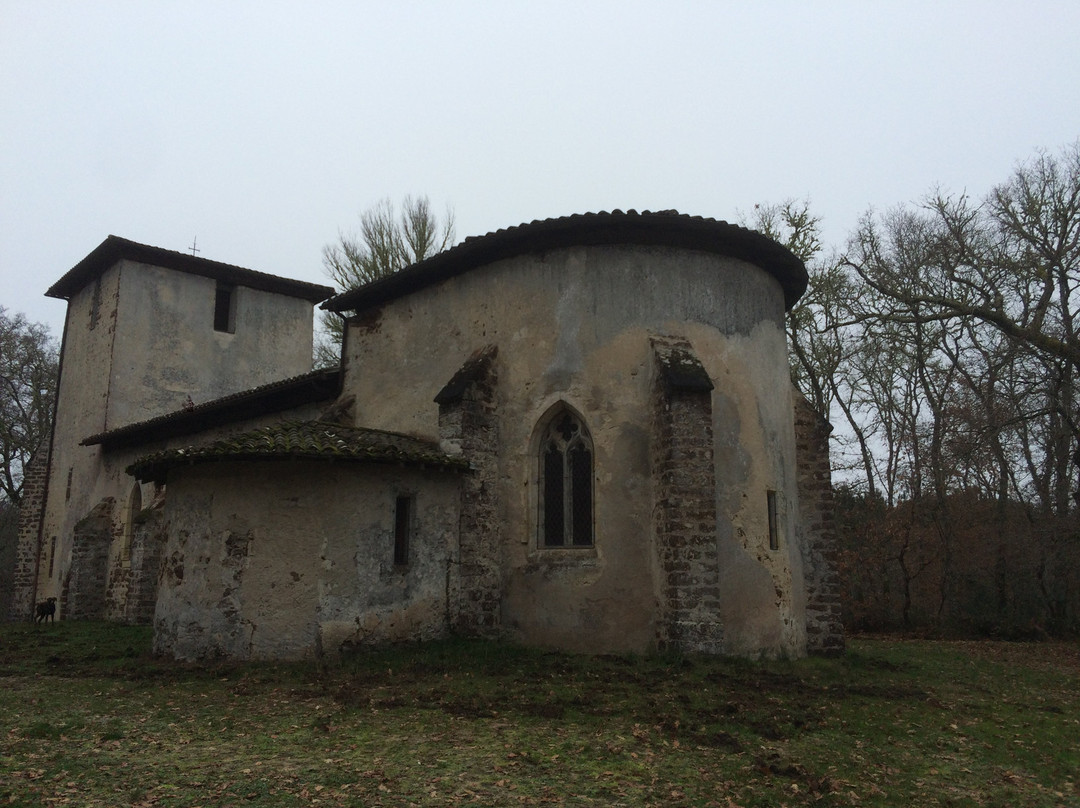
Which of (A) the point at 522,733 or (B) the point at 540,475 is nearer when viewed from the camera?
(A) the point at 522,733

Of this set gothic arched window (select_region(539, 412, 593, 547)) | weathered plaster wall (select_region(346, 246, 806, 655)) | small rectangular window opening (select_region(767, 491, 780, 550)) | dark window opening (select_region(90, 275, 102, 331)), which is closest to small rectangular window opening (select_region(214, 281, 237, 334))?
dark window opening (select_region(90, 275, 102, 331))

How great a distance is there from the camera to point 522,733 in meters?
7.39

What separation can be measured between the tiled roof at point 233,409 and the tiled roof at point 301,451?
4.09 m

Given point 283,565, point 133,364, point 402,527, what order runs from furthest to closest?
point 133,364
point 402,527
point 283,565

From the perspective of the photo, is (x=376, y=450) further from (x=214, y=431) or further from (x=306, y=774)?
(x=214, y=431)

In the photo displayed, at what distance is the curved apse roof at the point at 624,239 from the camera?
12242 millimetres

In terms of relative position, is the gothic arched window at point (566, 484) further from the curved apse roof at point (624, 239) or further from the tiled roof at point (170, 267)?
the tiled roof at point (170, 267)

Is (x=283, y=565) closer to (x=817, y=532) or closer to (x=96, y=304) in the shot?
(x=817, y=532)

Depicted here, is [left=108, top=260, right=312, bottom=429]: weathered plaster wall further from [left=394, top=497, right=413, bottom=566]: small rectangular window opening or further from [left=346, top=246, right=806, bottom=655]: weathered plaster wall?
[left=394, top=497, right=413, bottom=566]: small rectangular window opening

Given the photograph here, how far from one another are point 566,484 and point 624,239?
3846mm

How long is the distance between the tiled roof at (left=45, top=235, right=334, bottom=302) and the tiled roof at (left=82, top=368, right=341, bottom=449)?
500 centimetres

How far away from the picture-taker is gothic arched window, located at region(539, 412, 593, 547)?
1211 cm

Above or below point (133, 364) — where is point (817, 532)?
Answer: below

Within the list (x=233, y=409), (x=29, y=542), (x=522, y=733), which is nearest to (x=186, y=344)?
(x=233, y=409)
